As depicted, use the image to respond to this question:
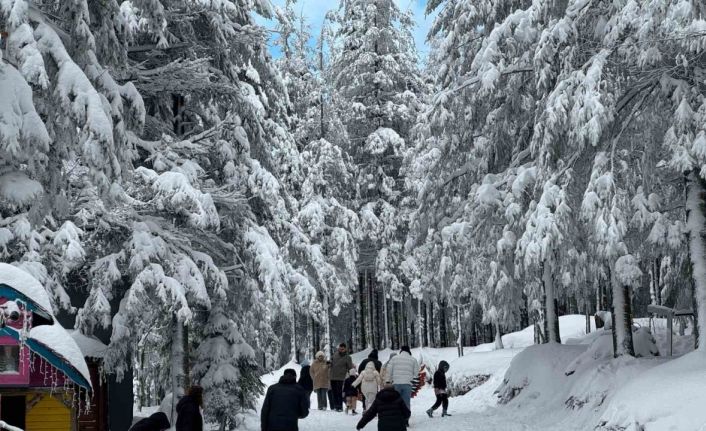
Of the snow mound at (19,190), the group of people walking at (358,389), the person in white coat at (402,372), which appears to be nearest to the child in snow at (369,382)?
the group of people walking at (358,389)

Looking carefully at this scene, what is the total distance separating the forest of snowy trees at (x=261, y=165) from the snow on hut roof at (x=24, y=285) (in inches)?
86.4

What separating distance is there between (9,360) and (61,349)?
717 millimetres

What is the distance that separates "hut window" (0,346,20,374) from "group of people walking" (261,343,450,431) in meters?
3.89

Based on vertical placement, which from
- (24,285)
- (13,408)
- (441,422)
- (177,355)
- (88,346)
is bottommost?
(441,422)

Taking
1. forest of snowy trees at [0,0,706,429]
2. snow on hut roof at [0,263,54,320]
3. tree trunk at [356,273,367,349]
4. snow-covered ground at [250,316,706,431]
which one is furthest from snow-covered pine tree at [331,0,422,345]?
snow on hut roof at [0,263,54,320]

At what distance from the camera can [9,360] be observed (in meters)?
7.57

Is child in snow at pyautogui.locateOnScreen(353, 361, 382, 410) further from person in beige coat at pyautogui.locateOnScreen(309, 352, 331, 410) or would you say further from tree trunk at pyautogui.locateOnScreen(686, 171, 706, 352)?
tree trunk at pyautogui.locateOnScreen(686, 171, 706, 352)

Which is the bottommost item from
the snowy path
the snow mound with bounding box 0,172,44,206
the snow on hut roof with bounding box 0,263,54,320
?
the snowy path

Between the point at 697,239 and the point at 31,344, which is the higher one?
the point at 697,239

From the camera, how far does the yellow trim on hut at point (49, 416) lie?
13.4 m

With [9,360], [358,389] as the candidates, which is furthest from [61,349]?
[358,389]

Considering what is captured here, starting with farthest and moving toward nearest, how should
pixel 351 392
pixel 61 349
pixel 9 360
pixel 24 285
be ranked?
pixel 351 392, pixel 9 360, pixel 61 349, pixel 24 285

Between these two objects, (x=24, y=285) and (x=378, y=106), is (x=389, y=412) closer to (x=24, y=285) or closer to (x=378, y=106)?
(x=24, y=285)

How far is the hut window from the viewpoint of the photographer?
297 inches
